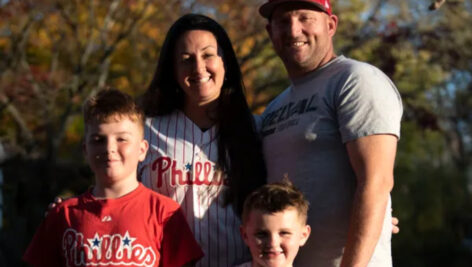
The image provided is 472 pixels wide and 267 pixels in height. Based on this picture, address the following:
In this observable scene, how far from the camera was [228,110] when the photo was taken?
A: 3990mm

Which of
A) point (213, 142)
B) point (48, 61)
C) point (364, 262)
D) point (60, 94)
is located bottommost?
point (364, 262)

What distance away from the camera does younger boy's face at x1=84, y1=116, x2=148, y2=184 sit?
11.0ft

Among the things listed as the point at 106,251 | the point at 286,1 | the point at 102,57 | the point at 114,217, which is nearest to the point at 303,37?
the point at 286,1

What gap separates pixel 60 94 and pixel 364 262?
9297 mm

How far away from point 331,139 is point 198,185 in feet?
2.51

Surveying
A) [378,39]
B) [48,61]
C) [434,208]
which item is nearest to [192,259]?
[378,39]

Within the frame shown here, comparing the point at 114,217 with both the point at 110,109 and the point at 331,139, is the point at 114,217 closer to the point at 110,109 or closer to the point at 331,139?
the point at 110,109

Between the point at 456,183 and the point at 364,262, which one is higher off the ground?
the point at 456,183

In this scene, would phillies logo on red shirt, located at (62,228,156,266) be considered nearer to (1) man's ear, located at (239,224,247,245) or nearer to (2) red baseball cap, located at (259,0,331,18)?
(1) man's ear, located at (239,224,247,245)

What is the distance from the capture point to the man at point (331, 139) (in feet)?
10.7

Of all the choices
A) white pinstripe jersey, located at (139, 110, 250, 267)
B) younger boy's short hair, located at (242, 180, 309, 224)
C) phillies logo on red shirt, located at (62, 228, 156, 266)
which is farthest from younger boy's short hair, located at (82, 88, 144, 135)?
younger boy's short hair, located at (242, 180, 309, 224)

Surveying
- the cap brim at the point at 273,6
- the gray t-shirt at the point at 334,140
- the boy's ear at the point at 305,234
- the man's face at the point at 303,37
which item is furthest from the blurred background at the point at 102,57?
the boy's ear at the point at 305,234

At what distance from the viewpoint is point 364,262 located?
321 centimetres

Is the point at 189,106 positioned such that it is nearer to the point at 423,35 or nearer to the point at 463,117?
the point at 423,35
